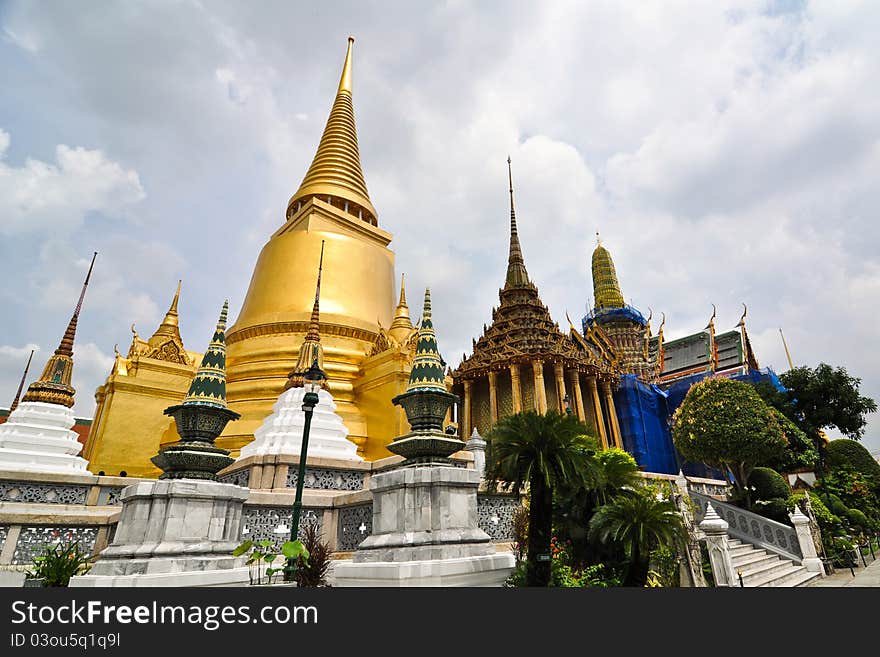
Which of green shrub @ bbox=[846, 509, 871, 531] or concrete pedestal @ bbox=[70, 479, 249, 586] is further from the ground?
green shrub @ bbox=[846, 509, 871, 531]

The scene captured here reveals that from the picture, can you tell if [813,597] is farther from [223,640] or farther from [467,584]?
[223,640]

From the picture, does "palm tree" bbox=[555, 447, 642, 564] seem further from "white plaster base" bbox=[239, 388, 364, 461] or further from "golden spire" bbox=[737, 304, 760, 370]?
"golden spire" bbox=[737, 304, 760, 370]

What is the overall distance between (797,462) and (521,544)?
20.8 meters

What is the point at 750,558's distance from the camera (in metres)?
Result: 13.4

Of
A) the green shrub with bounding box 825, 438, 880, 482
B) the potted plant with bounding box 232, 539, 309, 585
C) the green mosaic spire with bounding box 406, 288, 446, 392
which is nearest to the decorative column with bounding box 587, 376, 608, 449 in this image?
the green shrub with bounding box 825, 438, 880, 482

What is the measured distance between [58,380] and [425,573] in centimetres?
1213

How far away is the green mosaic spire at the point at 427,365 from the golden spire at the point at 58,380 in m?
10.2

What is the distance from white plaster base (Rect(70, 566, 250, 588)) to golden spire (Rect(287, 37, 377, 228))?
20210 mm

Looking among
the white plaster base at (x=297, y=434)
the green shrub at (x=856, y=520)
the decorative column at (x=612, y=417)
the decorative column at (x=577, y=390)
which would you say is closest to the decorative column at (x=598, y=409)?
the decorative column at (x=612, y=417)

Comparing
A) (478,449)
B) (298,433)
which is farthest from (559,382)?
(298,433)

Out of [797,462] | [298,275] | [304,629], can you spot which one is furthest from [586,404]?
[304,629]

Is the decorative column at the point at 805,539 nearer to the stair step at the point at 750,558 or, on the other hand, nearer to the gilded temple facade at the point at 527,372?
the stair step at the point at 750,558

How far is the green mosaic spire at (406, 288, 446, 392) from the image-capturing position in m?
6.48

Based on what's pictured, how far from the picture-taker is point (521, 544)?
7.41 m
